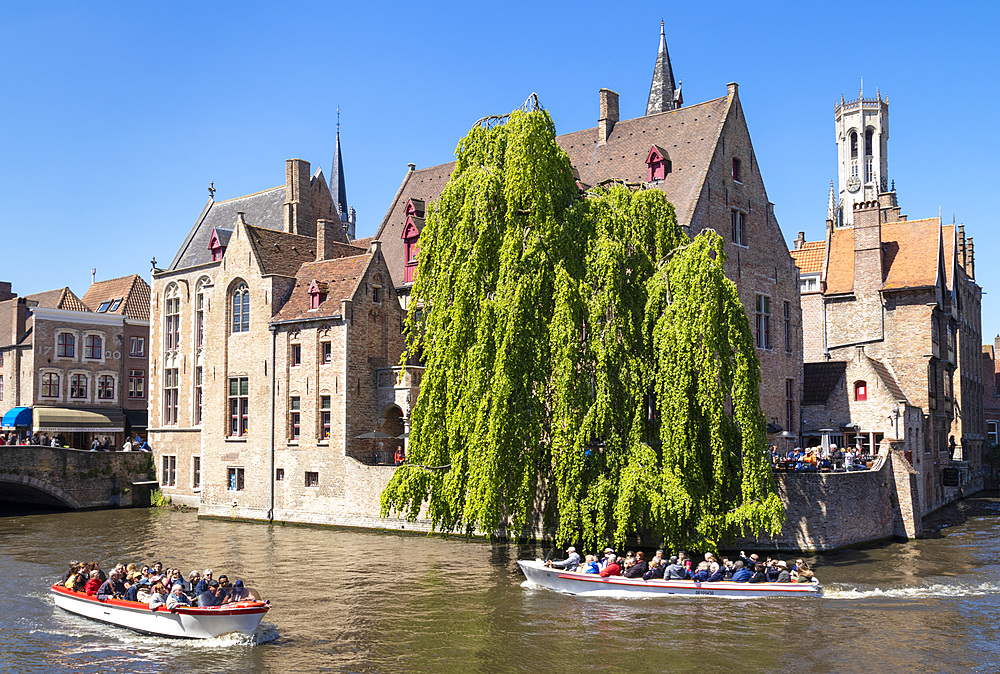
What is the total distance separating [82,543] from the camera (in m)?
30.4

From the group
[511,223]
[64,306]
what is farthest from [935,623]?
[64,306]

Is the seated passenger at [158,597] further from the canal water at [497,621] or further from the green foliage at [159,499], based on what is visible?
the green foliage at [159,499]

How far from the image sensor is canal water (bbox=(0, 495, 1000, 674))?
52.6 feet

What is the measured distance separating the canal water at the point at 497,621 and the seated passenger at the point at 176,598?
808 millimetres

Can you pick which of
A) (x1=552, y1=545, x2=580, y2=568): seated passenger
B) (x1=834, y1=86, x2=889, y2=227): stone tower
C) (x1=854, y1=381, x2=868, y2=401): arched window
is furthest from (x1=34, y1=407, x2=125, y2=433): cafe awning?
(x1=834, y1=86, x2=889, y2=227): stone tower

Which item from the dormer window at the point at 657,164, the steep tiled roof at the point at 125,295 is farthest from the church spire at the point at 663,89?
the steep tiled roof at the point at 125,295

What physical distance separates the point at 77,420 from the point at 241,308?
17.0m

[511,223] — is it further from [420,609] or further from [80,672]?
[80,672]

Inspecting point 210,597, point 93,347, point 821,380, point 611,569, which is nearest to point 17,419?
point 93,347

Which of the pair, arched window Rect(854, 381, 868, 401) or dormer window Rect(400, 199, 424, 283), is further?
dormer window Rect(400, 199, 424, 283)

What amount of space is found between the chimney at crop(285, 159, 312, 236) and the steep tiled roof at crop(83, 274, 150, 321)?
14.9m

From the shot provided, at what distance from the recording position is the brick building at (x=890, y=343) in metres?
35.6

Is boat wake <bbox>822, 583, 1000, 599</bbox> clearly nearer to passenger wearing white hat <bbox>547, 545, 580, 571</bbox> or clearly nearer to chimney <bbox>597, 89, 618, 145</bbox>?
passenger wearing white hat <bbox>547, 545, 580, 571</bbox>

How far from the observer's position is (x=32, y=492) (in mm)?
41719
